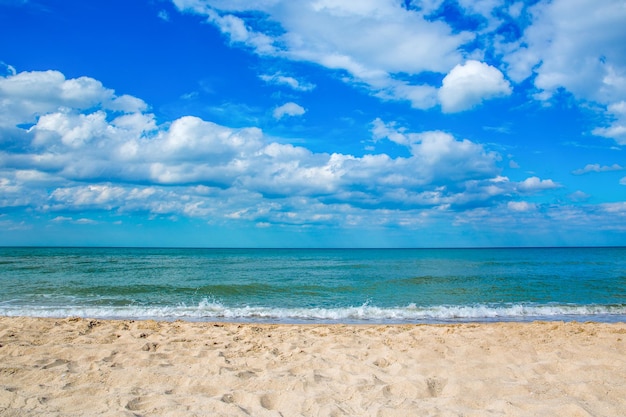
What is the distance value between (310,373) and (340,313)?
8538 millimetres

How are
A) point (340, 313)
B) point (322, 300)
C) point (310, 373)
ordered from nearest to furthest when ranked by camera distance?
1. point (310, 373)
2. point (340, 313)
3. point (322, 300)

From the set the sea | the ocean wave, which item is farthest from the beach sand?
the sea

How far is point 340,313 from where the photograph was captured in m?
15.0

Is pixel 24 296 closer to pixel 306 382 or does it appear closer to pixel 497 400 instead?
pixel 306 382

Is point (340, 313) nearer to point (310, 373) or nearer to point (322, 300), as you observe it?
point (322, 300)

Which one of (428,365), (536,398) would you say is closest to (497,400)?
(536,398)

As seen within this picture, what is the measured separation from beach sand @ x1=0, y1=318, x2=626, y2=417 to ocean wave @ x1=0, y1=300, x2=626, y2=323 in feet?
14.3

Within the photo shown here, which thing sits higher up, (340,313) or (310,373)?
(310,373)

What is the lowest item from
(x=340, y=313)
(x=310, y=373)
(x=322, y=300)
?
(x=322, y=300)

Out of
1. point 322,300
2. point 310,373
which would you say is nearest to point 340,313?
point 322,300

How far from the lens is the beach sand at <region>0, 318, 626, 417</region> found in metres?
5.27

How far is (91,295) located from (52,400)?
16.4 m

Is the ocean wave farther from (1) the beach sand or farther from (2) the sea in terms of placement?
(1) the beach sand

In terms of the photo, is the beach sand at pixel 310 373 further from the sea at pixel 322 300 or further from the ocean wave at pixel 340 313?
the sea at pixel 322 300
